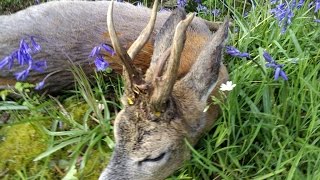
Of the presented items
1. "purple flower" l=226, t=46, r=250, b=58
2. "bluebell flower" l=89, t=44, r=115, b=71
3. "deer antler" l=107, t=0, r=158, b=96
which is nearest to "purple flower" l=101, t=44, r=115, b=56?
"bluebell flower" l=89, t=44, r=115, b=71

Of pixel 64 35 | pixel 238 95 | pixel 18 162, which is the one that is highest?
pixel 64 35

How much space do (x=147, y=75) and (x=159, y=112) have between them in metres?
0.28

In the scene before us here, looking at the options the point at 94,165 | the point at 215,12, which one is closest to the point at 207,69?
the point at 94,165

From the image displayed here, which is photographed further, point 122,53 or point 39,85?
point 39,85

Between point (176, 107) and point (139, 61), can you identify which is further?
point (139, 61)

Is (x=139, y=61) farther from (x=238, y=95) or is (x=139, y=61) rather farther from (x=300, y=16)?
(x=300, y=16)

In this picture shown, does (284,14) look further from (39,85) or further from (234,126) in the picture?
(39,85)

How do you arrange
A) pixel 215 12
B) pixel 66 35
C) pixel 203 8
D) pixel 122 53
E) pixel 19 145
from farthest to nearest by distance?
1. pixel 203 8
2. pixel 215 12
3. pixel 66 35
4. pixel 19 145
5. pixel 122 53

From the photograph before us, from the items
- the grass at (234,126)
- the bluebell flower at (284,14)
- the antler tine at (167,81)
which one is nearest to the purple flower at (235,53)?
the grass at (234,126)

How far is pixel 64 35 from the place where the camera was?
5.23m

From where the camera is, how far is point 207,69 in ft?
13.7

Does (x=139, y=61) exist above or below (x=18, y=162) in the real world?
above

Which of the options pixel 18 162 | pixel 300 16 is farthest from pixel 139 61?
pixel 300 16

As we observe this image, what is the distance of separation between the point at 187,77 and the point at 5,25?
6.31ft
